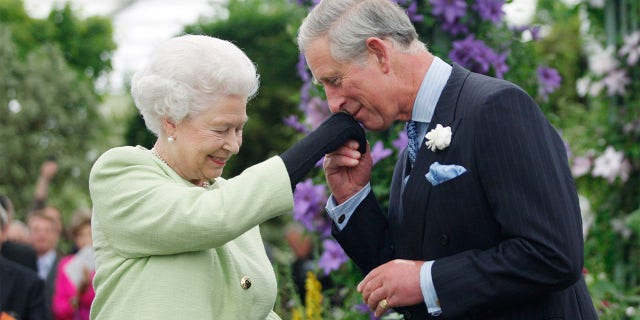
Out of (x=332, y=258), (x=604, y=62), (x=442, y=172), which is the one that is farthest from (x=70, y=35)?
(x=442, y=172)

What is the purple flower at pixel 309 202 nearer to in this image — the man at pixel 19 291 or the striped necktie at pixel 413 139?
the striped necktie at pixel 413 139

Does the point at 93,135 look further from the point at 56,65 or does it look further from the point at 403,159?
the point at 403,159

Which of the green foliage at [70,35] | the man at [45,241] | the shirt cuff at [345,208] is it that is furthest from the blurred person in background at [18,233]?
the green foliage at [70,35]

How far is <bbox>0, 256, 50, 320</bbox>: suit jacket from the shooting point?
5.59 metres

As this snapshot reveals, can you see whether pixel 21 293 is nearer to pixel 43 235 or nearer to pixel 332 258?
pixel 43 235

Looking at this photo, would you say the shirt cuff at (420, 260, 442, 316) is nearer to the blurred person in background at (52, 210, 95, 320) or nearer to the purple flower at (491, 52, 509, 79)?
the purple flower at (491, 52, 509, 79)

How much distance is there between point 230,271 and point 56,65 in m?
19.0

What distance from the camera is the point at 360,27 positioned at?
2.48m

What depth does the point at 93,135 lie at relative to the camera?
20234 mm

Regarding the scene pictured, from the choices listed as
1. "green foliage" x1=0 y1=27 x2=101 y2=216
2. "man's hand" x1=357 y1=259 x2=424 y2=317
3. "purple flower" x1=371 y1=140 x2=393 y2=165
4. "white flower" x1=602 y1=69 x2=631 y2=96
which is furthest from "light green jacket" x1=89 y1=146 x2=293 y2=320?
"green foliage" x1=0 y1=27 x2=101 y2=216

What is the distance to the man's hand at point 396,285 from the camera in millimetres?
2283

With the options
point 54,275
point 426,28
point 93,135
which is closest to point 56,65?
point 93,135

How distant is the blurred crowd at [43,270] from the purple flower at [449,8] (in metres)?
2.72

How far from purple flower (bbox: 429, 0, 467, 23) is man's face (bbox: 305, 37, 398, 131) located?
4.99ft
